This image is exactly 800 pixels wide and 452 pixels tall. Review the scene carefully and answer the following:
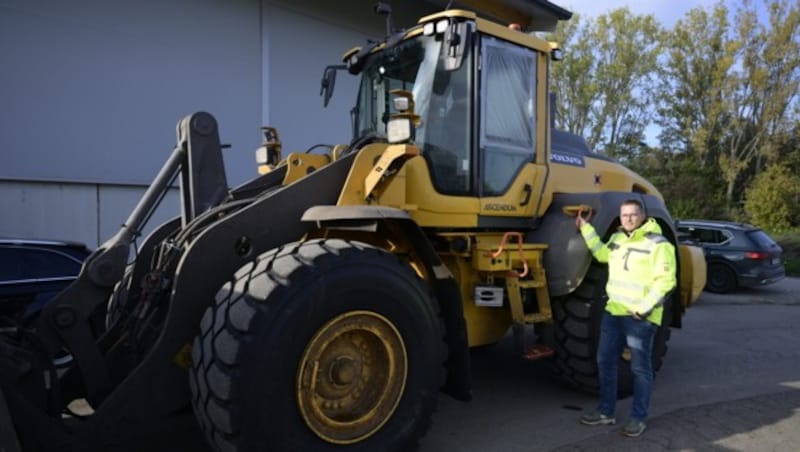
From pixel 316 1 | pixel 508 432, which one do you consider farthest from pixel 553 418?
pixel 316 1

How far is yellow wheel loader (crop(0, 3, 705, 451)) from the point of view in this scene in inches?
116

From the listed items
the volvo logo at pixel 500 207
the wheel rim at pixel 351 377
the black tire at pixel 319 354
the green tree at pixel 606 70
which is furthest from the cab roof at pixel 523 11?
the green tree at pixel 606 70

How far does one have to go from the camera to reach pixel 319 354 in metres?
3.16

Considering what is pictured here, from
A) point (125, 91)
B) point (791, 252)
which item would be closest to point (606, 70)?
point (791, 252)

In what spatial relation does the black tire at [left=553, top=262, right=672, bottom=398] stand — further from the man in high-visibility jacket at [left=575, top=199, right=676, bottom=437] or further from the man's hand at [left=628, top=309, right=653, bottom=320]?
the man's hand at [left=628, top=309, right=653, bottom=320]

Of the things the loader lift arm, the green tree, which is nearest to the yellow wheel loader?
the loader lift arm

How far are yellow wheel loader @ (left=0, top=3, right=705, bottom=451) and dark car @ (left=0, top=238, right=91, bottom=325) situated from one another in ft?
6.19

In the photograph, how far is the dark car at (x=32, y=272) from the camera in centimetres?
530

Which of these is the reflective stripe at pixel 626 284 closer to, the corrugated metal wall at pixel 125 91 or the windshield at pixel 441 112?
the windshield at pixel 441 112

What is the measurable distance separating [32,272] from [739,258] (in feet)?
44.0

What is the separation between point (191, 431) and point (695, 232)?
1338 centimetres

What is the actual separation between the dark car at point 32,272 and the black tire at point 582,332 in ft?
14.7

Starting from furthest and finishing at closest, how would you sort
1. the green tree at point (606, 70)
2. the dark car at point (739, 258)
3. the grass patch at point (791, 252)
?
the green tree at point (606, 70), the grass patch at point (791, 252), the dark car at point (739, 258)

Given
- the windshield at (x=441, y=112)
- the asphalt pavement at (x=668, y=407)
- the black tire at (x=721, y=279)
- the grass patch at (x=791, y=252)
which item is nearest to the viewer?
the asphalt pavement at (x=668, y=407)
